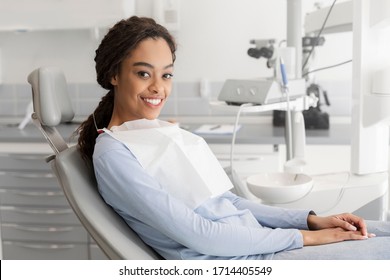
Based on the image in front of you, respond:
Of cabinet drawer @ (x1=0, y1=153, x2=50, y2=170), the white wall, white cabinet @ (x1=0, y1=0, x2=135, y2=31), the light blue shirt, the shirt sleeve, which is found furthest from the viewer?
the white wall

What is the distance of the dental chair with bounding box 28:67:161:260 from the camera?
45.4 inches

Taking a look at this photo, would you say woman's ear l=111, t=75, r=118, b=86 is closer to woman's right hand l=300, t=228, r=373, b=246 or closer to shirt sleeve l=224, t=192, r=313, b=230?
shirt sleeve l=224, t=192, r=313, b=230

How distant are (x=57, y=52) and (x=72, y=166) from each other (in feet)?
6.74

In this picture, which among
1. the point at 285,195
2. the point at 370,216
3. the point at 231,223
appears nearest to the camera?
the point at 231,223

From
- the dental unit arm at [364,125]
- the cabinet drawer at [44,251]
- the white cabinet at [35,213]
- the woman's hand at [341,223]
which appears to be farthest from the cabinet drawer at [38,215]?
the woman's hand at [341,223]

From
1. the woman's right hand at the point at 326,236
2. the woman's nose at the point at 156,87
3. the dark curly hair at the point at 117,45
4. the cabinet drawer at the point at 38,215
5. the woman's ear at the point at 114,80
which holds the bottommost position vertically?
the cabinet drawer at the point at 38,215

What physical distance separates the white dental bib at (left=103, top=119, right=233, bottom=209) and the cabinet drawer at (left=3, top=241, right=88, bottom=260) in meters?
1.47

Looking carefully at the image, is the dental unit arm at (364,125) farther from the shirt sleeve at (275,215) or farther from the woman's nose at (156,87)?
the woman's nose at (156,87)

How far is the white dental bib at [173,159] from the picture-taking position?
4.12 ft

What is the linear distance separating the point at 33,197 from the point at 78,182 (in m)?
1.56

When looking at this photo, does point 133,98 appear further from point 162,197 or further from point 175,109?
point 175,109

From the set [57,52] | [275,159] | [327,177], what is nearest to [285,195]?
[327,177]

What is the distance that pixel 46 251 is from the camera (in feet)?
8.73

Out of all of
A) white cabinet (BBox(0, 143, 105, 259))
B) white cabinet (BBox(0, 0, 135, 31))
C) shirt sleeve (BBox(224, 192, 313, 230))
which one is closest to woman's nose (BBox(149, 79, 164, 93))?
shirt sleeve (BBox(224, 192, 313, 230))
